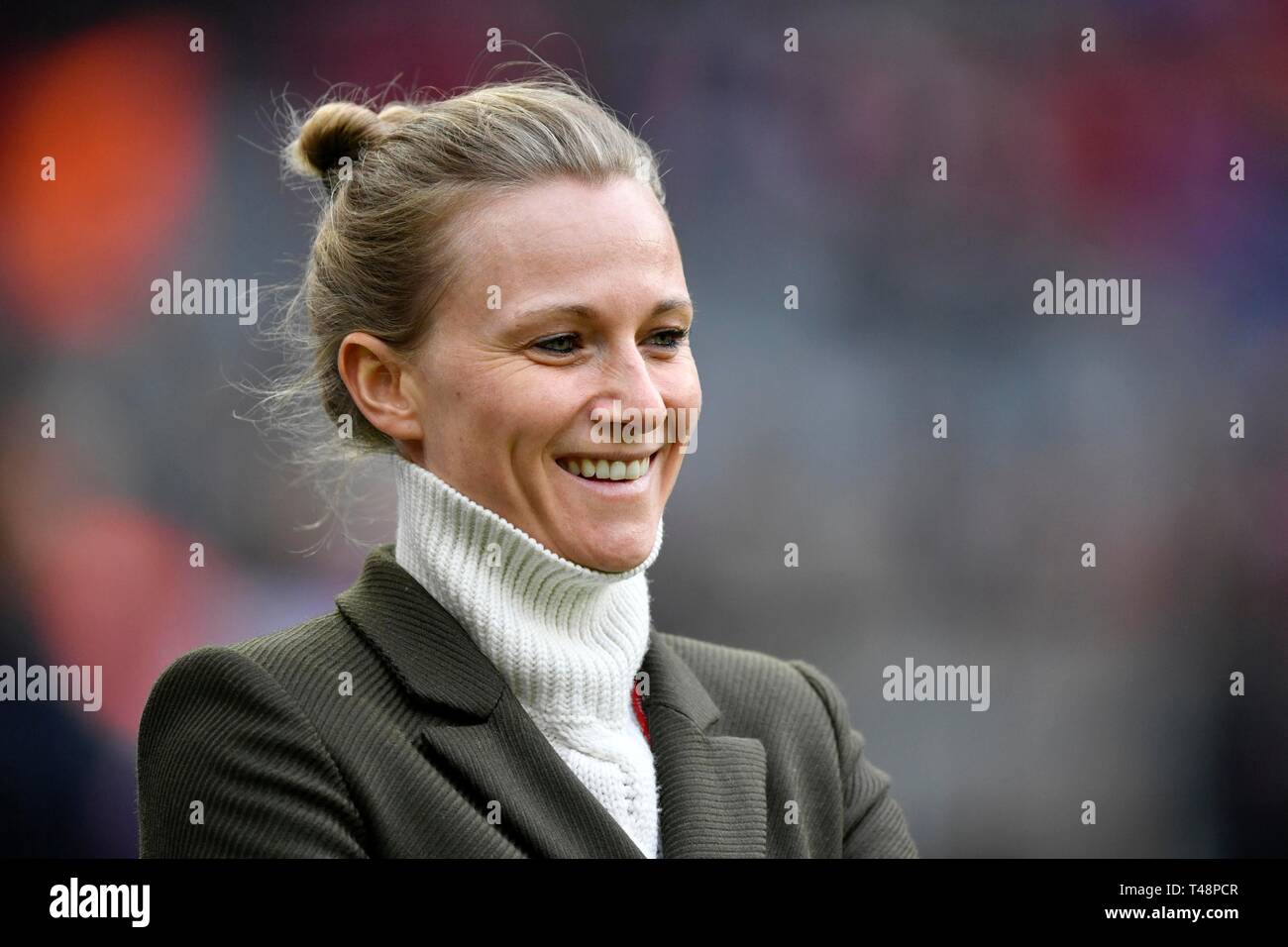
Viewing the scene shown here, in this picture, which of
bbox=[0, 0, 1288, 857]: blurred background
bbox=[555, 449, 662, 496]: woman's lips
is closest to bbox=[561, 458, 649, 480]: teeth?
bbox=[555, 449, 662, 496]: woman's lips

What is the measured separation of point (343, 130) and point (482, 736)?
39.4 inches

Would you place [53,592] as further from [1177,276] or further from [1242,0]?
[1242,0]

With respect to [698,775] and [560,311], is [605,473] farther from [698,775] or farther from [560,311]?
[698,775]

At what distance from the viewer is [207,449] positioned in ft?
16.6

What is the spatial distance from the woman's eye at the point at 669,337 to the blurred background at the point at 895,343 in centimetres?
306

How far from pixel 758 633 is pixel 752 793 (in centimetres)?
325

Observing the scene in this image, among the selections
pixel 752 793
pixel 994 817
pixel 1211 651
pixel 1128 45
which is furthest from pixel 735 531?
pixel 752 793

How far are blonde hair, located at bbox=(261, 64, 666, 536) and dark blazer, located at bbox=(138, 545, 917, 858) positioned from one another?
36 cm

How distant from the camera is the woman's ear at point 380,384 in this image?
224 centimetres

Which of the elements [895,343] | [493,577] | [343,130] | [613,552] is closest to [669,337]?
[613,552]

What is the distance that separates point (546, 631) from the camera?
7.11 ft

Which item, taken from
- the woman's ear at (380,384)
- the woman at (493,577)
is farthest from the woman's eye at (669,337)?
the woman's ear at (380,384)

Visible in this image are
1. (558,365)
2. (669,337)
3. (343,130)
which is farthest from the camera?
(343,130)

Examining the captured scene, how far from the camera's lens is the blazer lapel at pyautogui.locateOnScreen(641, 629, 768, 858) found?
2174mm
